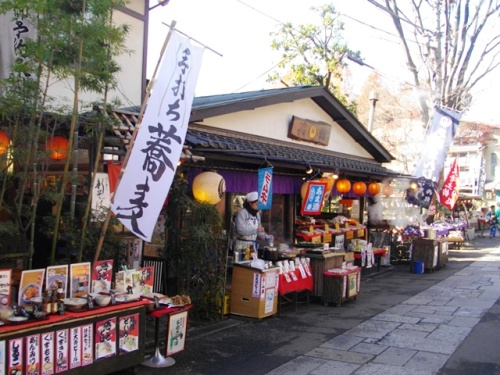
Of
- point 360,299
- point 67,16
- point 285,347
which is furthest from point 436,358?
point 67,16

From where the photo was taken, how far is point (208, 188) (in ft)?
28.1

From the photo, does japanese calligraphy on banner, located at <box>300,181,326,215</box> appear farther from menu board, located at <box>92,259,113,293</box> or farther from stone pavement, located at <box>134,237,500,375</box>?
menu board, located at <box>92,259,113,293</box>

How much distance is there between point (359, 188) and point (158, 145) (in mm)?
9778

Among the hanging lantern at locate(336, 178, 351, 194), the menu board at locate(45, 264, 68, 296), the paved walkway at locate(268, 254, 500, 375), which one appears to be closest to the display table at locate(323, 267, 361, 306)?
the paved walkway at locate(268, 254, 500, 375)

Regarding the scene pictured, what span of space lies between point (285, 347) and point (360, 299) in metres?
4.32

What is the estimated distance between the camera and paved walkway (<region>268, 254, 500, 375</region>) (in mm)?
6430

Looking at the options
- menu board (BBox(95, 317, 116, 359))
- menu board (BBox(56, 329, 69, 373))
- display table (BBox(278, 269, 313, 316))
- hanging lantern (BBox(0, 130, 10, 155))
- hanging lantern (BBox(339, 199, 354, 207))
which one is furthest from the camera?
hanging lantern (BBox(339, 199, 354, 207))

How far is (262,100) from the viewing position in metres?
11.9

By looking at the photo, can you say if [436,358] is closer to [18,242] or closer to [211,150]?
[211,150]

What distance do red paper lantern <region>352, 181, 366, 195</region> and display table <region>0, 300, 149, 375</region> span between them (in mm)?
10118

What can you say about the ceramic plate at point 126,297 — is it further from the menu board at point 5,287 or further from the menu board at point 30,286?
the menu board at point 5,287

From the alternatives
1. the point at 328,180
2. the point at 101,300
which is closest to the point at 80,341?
the point at 101,300

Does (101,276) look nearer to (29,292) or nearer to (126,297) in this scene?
(126,297)

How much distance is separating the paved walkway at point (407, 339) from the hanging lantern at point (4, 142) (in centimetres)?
457
